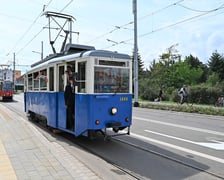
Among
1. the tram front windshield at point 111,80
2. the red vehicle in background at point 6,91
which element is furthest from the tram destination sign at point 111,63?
the red vehicle in background at point 6,91

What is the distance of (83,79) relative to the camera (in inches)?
346

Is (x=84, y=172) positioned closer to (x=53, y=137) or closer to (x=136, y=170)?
(x=136, y=170)

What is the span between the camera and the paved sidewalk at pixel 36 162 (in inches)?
217

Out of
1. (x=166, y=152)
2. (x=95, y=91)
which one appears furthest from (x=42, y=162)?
(x=166, y=152)

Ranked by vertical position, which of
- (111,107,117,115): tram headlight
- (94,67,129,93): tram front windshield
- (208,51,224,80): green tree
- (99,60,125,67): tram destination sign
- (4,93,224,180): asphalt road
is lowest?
(4,93,224,180): asphalt road

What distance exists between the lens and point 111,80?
8891 millimetres

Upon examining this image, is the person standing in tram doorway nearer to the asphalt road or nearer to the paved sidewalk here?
the asphalt road

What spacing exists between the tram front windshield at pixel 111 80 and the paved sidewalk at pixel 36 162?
7.10 ft

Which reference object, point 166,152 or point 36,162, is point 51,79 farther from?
point 166,152

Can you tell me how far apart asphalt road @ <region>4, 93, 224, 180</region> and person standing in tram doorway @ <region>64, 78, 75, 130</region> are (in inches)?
28.4

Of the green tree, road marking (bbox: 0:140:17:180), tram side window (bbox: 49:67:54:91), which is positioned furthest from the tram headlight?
the green tree

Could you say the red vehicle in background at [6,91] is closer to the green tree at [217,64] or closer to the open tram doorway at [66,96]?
the open tram doorway at [66,96]

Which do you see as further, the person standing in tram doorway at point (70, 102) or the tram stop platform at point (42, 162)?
the person standing in tram doorway at point (70, 102)

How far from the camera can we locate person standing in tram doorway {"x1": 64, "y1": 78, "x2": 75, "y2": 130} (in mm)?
9227
